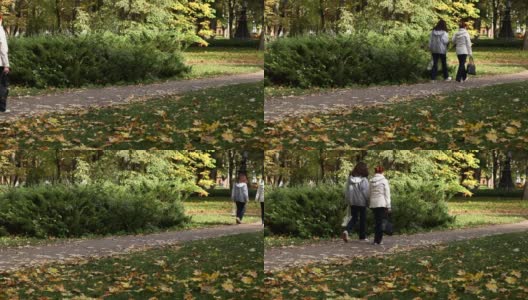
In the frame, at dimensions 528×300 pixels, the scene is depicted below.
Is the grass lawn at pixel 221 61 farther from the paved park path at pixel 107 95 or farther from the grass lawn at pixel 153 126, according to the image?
the grass lawn at pixel 153 126

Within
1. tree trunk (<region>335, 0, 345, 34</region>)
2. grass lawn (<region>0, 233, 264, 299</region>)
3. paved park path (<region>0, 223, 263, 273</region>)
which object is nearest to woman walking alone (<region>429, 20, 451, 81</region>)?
tree trunk (<region>335, 0, 345, 34</region>)

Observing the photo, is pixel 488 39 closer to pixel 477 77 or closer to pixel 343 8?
pixel 477 77

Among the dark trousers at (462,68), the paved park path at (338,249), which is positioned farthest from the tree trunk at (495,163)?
the dark trousers at (462,68)

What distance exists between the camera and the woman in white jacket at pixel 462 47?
1728 cm

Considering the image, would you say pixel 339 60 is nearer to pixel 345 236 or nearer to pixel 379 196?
pixel 379 196

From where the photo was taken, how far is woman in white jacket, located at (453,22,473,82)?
17.3 meters

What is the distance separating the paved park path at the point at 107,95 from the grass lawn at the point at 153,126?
0.74ft

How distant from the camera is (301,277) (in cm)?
1456

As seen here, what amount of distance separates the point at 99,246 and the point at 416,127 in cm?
504

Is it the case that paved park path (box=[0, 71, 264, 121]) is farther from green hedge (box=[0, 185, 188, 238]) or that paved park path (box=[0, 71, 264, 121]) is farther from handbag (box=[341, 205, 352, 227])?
handbag (box=[341, 205, 352, 227])

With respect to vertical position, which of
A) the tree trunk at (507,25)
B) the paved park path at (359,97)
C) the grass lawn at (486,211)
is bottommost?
the grass lawn at (486,211)

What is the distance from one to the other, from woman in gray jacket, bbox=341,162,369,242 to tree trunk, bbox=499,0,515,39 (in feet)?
12.7

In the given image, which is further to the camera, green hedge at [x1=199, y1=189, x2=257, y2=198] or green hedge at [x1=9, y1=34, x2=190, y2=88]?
green hedge at [x1=9, y1=34, x2=190, y2=88]

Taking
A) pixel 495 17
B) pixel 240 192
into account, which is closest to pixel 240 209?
pixel 240 192
